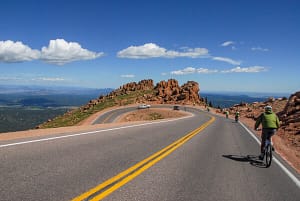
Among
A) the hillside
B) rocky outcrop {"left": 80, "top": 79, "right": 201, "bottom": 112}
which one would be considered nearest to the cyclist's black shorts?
the hillside

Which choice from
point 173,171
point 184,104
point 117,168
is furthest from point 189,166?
point 184,104

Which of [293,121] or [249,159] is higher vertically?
[249,159]

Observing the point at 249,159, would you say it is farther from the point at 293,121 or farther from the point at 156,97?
A: the point at 156,97

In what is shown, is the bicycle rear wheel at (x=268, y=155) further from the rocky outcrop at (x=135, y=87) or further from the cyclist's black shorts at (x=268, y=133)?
the rocky outcrop at (x=135, y=87)

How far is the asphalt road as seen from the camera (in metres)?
5.80

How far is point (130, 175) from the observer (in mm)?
7281

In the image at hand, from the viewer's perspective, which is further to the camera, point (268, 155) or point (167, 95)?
point (167, 95)

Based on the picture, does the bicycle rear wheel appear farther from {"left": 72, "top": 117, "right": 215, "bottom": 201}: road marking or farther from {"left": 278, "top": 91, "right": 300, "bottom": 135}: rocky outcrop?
{"left": 278, "top": 91, "right": 300, "bottom": 135}: rocky outcrop

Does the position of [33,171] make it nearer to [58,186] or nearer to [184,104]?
[58,186]

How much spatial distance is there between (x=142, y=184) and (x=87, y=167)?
1.71m

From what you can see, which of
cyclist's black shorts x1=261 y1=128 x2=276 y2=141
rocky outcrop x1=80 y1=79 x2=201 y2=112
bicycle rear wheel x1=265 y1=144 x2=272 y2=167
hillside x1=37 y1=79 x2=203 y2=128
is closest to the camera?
bicycle rear wheel x1=265 y1=144 x2=272 y2=167

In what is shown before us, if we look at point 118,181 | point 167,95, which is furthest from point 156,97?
point 118,181

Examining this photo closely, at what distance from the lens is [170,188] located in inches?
257

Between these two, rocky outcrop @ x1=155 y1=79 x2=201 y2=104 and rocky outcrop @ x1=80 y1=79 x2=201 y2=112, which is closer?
rocky outcrop @ x1=80 y1=79 x2=201 y2=112
